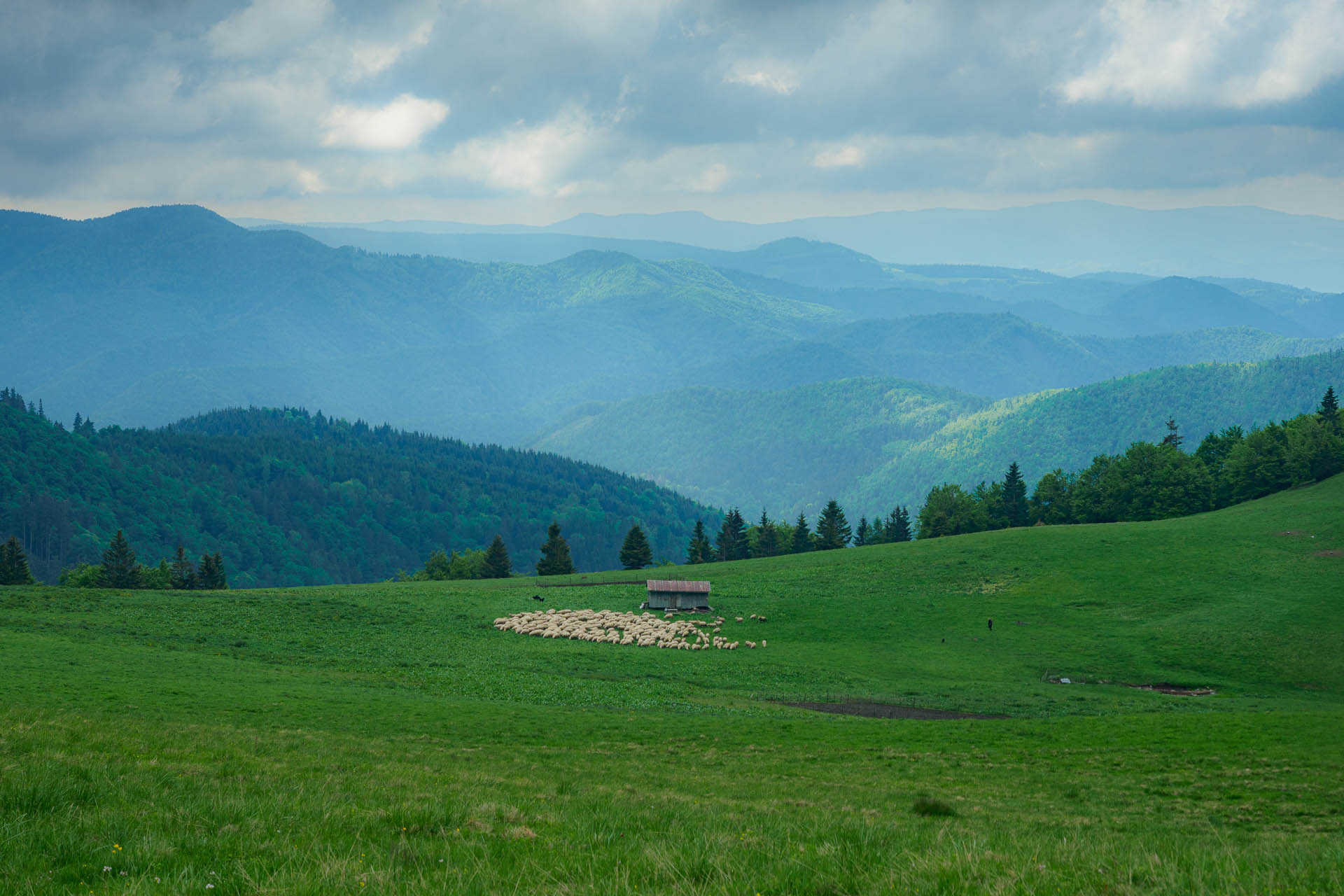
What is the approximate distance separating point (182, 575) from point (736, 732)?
320 feet

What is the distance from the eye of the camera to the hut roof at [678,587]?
74.6 meters

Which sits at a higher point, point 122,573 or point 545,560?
point 122,573

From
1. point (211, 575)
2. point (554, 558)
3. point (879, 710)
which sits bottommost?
point (879, 710)

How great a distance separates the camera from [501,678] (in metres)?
48.4

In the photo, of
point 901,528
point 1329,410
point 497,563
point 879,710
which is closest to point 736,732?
point 879,710

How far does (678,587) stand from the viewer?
74562 mm

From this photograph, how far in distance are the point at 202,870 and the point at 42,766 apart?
6.51 meters

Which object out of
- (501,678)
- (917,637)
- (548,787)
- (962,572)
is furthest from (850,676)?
(548,787)

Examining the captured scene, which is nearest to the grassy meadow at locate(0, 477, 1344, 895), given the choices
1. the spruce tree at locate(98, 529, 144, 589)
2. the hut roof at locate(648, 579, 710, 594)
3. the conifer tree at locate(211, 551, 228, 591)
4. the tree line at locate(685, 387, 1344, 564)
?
the hut roof at locate(648, 579, 710, 594)

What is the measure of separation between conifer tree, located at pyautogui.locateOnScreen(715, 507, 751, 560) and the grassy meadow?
156 ft

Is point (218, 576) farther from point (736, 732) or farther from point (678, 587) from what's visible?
point (736, 732)

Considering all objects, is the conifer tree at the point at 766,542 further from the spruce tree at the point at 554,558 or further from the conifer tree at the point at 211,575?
the conifer tree at the point at 211,575

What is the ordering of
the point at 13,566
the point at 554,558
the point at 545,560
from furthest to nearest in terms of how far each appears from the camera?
the point at 545,560
the point at 554,558
the point at 13,566

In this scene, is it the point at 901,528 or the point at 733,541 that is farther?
the point at 733,541
